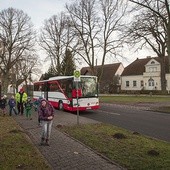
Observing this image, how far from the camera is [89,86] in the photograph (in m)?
26.3

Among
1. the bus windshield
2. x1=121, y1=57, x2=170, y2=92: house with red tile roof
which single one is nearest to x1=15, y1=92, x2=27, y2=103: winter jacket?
the bus windshield

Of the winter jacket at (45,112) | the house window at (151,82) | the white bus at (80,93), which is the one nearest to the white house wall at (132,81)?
the house window at (151,82)

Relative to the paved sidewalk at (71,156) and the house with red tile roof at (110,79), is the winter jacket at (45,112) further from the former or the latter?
the house with red tile roof at (110,79)

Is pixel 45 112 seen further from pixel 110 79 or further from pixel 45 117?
pixel 110 79

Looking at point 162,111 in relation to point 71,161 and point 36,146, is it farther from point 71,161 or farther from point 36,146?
point 71,161

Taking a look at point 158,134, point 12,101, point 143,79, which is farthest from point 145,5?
point 143,79

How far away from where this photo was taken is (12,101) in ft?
77.8

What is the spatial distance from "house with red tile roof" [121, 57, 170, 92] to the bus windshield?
167 ft

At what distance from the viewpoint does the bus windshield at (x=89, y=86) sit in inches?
1024

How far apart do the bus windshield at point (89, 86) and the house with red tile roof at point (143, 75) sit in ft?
167

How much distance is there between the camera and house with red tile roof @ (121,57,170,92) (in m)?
77.0

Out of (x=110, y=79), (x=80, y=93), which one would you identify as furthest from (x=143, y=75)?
(x=80, y=93)

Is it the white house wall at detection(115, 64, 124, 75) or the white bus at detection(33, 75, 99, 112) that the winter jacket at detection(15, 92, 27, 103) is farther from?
the white house wall at detection(115, 64, 124, 75)

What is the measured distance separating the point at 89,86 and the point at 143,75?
55.5 m
